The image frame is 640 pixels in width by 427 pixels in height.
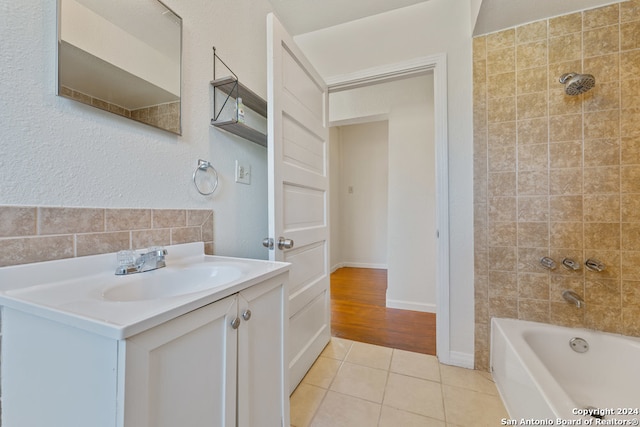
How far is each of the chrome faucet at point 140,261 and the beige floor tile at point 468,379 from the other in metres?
1.65

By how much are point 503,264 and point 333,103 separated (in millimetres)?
2357

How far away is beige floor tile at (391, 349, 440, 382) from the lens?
1.56 metres

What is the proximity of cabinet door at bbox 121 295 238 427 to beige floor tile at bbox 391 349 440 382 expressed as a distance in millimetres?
1278

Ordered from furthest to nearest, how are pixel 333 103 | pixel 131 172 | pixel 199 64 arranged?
pixel 333 103 < pixel 199 64 < pixel 131 172

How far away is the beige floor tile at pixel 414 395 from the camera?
1.28 meters

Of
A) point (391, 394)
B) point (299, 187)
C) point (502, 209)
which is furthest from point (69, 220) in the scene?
point (502, 209)

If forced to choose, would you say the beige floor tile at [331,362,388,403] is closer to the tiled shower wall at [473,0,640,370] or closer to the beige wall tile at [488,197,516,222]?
the tiled shower wall at [473,0,640,370]

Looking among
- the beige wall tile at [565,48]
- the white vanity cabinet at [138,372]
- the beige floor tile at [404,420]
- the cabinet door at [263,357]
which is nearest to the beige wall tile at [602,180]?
the beige wall tile at [565,48]

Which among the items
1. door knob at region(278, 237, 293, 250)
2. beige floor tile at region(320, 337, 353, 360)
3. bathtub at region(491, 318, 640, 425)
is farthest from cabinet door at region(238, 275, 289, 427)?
bathtub at region(491, 318, 640, 425)

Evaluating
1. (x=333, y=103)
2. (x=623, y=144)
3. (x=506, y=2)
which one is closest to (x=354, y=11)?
(x=506, y=2)

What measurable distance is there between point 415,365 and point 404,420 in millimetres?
490

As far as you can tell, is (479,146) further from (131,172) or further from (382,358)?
(131,172)

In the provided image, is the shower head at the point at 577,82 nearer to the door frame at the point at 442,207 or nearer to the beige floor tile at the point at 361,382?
the door frame at the point at 442,207

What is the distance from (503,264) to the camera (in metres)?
1.56
